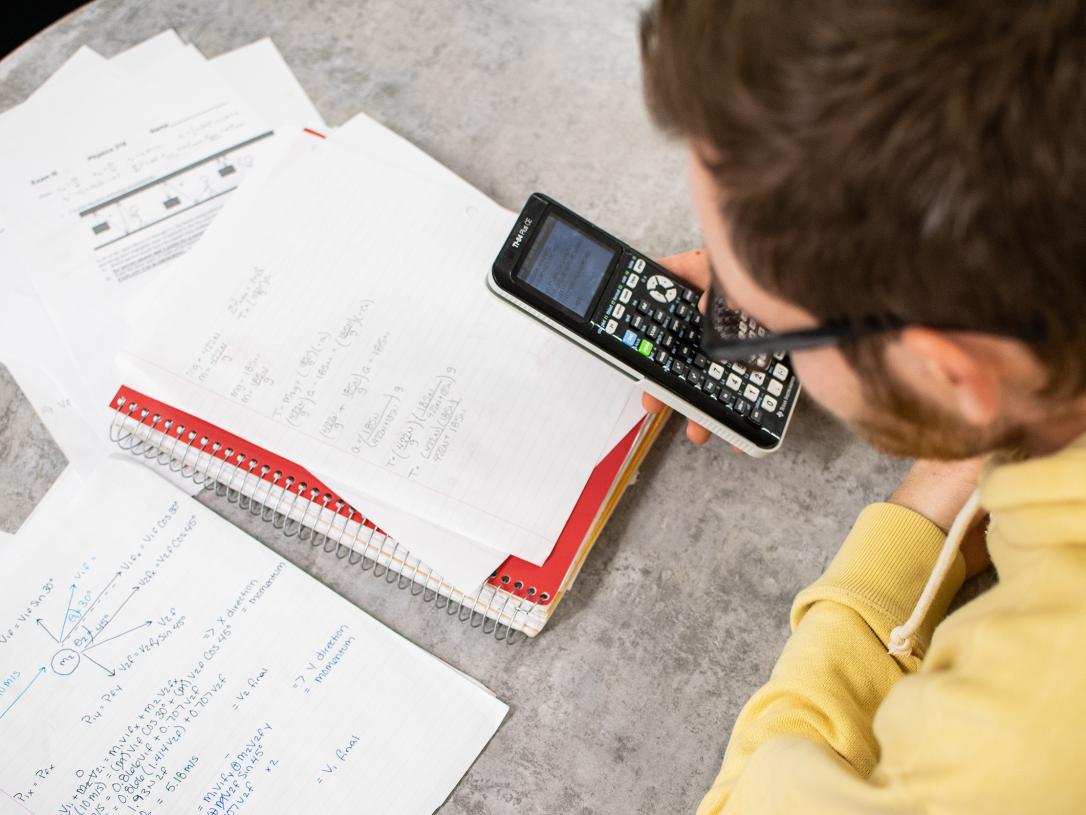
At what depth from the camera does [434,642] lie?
600 millimetres

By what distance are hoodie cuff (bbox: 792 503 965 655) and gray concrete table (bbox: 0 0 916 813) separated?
1.3 inches

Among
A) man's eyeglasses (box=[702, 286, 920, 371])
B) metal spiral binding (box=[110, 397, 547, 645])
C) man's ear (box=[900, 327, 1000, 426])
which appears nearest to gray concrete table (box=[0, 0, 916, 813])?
metal spiral binding (box=[110, 397, 547, 645])

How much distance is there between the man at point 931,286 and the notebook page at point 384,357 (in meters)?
0.23

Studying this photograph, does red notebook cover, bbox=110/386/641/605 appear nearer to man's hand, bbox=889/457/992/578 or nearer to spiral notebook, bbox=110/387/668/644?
spiral notebook, bbox=110/387/668/644

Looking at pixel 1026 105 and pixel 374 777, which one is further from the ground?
pixel 1026 105

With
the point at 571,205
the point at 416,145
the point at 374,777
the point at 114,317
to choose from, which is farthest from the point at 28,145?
the point at 374,777

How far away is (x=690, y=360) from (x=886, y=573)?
0.63 feet

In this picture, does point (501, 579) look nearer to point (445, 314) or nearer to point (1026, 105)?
point (445, 314)

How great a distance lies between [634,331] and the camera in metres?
0.59

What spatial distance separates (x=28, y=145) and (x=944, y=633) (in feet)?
2.64

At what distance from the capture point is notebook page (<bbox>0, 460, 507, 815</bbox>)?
0.56 metres

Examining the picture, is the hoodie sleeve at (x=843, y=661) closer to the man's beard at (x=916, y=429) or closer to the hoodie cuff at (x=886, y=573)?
the hoodie cuff at (x=886, y=573)

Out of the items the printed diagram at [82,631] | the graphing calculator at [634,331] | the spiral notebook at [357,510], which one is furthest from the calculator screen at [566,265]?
the printed diagram at [82,631]

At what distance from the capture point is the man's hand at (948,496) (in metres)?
0.58
